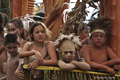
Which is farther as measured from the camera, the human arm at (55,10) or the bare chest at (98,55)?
the human arm at (55,10)

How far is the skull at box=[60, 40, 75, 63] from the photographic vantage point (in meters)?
3.85

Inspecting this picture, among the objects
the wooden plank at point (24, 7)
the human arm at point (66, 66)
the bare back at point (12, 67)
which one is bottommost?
the bare back at point (12, 67)

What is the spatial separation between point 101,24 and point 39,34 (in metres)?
0.87

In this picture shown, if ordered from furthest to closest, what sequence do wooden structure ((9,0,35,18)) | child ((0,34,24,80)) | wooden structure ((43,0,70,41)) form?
wooden structure ((9,0,35,18)), wooden structure ((43,0,70,41)), child ((0,34,24,80))

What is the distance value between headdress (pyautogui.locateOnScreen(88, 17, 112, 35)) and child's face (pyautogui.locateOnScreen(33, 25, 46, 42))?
2.24 ft

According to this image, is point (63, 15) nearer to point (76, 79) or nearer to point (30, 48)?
point (30, 48)

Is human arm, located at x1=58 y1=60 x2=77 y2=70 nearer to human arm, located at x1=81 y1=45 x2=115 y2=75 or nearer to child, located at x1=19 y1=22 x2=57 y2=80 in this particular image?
child, located at x1=19 y1=22 x2=57 y2=80

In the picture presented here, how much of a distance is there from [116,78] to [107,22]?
2.74 feet

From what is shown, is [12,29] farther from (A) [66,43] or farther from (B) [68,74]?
(B) [68,74]

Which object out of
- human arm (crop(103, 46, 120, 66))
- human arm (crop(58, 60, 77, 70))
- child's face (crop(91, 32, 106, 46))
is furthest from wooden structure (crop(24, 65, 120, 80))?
child's face (crop(91, 32, 106, 46))

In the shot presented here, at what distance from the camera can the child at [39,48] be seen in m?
3.88

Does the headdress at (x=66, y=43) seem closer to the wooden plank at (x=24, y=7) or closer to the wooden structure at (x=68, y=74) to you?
the wooden structure at (x=68, y=74)

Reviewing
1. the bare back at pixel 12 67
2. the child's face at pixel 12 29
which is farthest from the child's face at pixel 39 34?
the child's face at pixel 12 29

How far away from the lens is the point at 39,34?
4156 millimetres
